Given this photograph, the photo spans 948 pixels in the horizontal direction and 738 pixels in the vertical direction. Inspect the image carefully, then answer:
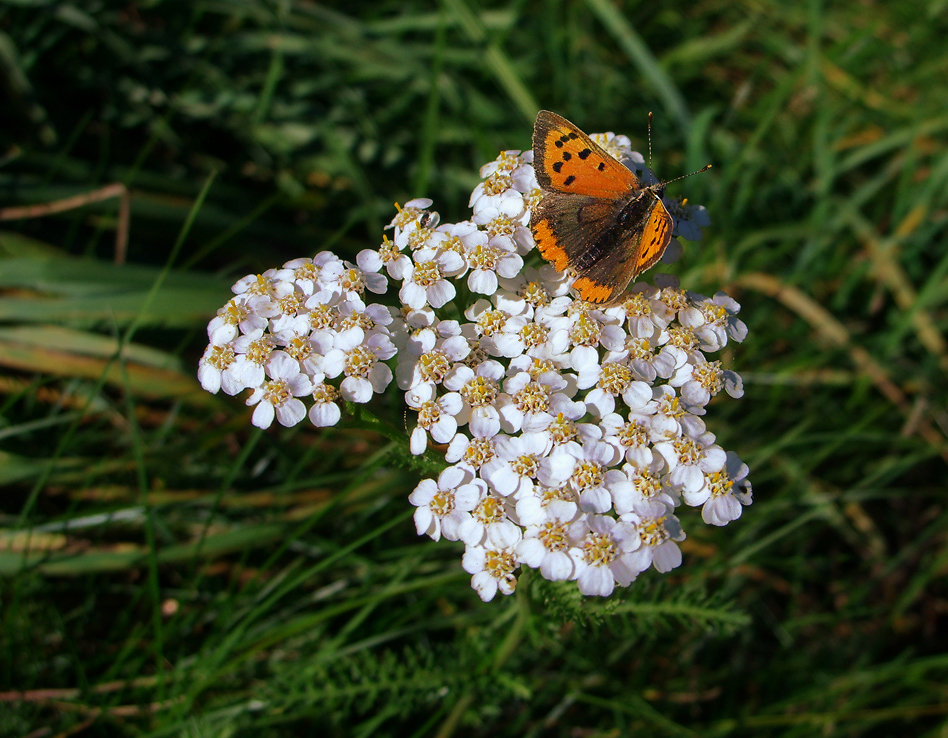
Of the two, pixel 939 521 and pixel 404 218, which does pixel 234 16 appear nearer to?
pixel 404 218

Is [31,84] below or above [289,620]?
above

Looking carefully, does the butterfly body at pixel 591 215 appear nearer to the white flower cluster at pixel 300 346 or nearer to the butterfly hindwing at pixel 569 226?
the butterfly hindwing at pixel 569 226

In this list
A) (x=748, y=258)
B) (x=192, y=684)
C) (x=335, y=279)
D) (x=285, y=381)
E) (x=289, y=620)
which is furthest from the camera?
(x=748, y=258)

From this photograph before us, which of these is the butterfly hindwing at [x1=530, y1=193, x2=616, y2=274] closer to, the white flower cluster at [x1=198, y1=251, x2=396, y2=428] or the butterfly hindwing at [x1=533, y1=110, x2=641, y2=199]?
the butterfly hindwing at [x1=533, y1=110, x2=641, y2=199]

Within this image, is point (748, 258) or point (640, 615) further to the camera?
point (748, 258)

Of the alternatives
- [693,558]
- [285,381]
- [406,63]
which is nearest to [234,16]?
[406,63]

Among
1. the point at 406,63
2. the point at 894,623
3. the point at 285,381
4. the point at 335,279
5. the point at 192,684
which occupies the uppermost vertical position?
the point at 406,63

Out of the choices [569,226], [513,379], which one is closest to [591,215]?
[569,226]
